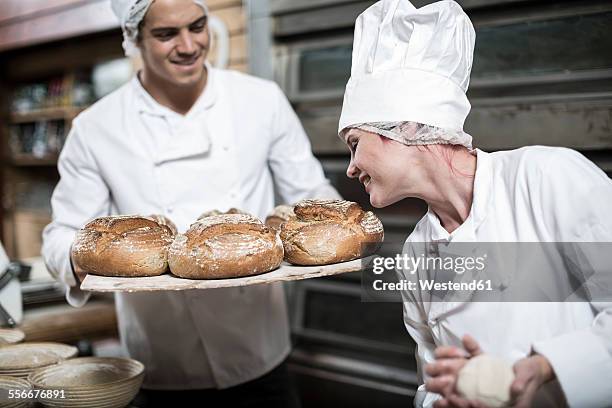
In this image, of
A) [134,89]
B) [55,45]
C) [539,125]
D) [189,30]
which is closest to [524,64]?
[539,125]

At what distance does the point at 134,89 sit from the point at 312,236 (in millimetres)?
1013

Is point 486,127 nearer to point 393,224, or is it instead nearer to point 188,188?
point 393,224

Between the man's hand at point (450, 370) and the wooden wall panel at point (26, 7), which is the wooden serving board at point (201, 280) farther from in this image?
the wooden wall panel at point (26, 7)

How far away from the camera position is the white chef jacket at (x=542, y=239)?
1022 millimetres

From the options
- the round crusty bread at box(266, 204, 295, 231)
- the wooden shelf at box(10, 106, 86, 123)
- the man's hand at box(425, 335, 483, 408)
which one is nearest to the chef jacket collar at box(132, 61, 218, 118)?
the round crusty bread at box(266, 204, 295, 231)

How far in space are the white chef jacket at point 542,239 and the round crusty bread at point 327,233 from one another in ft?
0.64

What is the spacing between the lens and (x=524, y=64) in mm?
2467

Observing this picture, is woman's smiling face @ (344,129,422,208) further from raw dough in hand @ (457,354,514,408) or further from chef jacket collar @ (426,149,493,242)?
raw dough in hand @ (457,354,514,408)

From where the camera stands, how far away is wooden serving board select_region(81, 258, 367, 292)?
1.30 meters

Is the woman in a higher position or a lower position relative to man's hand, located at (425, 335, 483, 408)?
higher

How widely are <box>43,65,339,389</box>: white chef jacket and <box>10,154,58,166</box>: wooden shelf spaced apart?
13.3 feet

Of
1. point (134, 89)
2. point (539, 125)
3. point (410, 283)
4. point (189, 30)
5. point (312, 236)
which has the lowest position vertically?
point (410, 283)

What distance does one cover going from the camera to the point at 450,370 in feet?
3.34

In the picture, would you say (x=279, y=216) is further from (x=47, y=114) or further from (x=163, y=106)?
(x=47, y=114)
